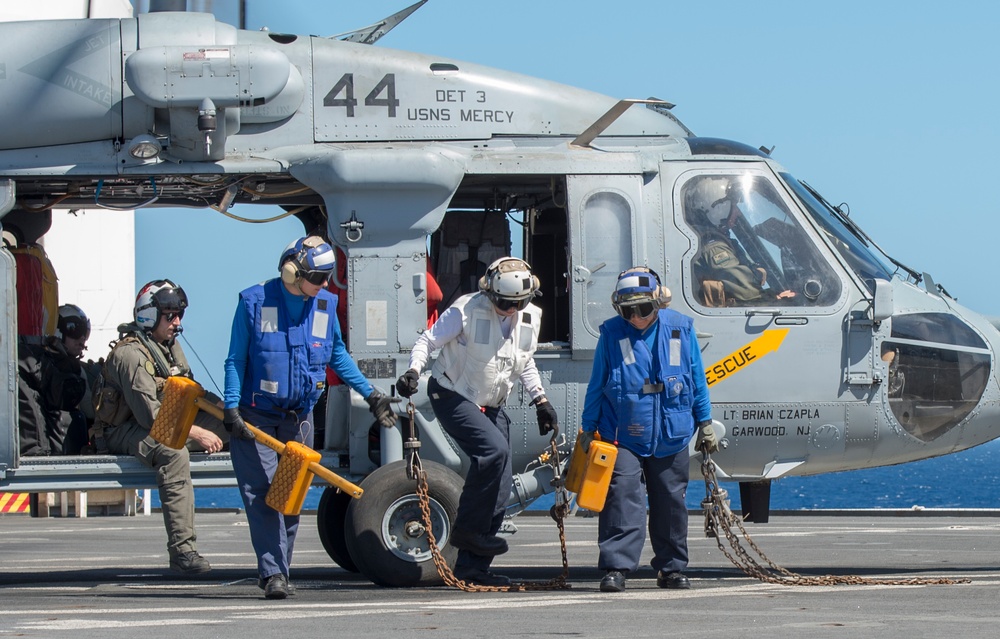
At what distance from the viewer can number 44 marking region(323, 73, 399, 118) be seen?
401 inches

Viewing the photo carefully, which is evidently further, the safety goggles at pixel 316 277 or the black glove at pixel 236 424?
the safety goggles at pixel 316 277

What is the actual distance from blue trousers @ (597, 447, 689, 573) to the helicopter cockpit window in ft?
4.67

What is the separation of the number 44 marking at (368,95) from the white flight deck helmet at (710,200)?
6.65ft

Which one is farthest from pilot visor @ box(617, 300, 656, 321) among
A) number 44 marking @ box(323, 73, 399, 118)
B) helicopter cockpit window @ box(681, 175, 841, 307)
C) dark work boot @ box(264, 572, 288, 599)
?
dark work boot @ box(264, 572, 288, 599)

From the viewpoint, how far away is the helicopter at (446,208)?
32.1 feet

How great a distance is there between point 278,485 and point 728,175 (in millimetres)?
3695

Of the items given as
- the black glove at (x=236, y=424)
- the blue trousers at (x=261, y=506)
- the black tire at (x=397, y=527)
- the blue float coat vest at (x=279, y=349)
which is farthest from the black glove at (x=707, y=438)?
the black glove at (x=236, y=424)

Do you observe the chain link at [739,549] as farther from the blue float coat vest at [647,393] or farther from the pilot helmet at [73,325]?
the pilot helmet at [73,325]

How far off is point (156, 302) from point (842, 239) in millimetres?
4519

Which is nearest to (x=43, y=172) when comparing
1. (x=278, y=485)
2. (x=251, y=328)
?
(x=251, y=328)

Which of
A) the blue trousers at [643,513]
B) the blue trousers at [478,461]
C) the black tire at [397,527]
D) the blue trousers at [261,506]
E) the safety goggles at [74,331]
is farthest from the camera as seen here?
the safety goggles at [74,331]

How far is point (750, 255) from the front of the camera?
10.1 metres

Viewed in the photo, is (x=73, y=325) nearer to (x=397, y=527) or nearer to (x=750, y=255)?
(x=397, y=527)

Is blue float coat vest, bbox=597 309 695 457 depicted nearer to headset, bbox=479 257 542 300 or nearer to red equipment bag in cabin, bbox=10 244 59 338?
headset, bbox=479 257 542 300
